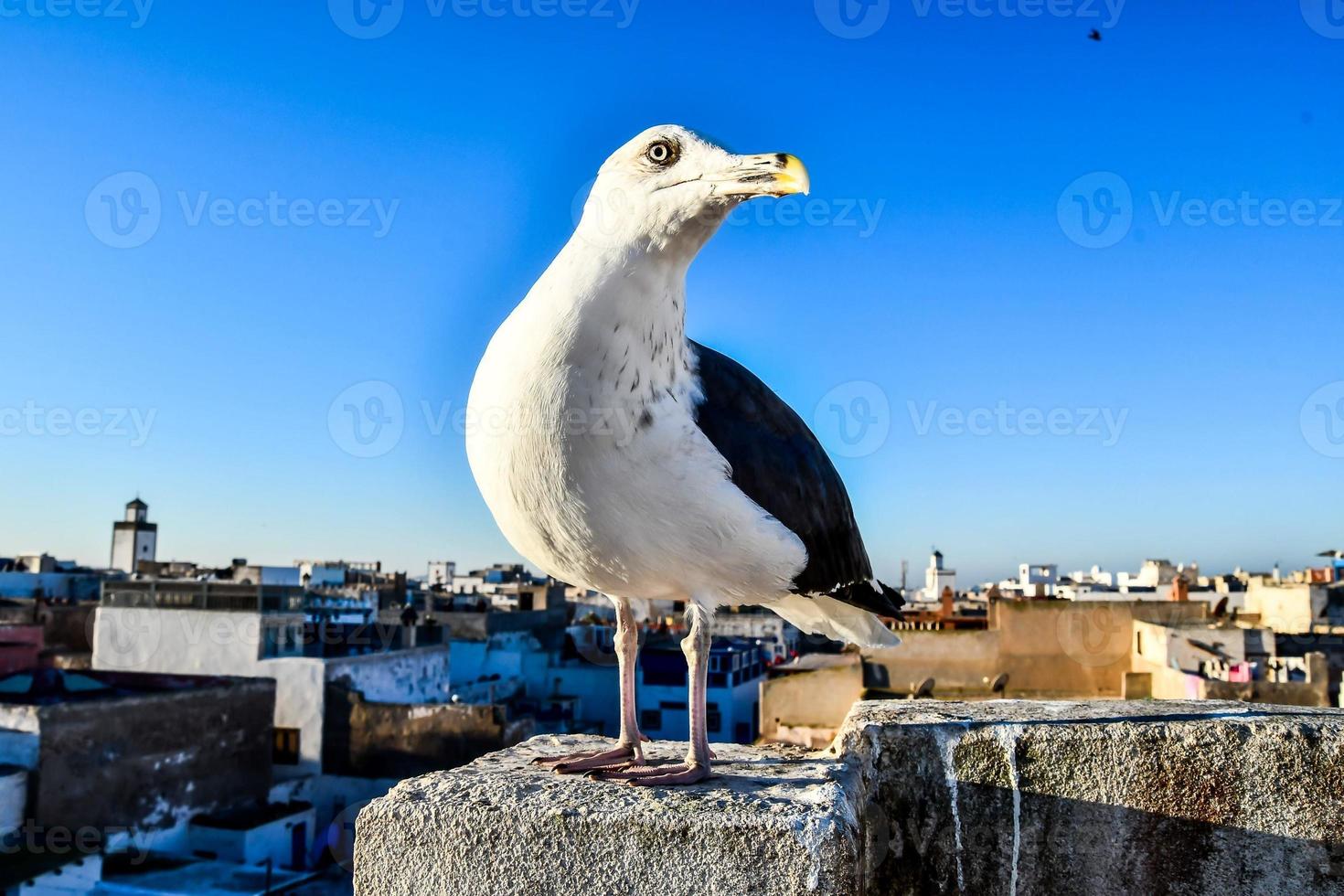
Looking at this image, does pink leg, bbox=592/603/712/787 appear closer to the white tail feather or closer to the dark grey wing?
the dark grey wing

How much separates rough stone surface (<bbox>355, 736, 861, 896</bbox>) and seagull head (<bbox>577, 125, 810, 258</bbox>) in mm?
1319

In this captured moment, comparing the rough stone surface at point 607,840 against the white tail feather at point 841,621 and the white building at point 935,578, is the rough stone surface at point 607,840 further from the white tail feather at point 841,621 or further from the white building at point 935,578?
the white building at point 935,578

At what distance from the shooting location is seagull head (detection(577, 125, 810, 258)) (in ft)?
8.28

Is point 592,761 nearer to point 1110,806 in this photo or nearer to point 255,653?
point 1110,806

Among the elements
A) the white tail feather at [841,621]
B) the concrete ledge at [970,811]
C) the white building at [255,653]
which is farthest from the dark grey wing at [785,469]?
the white building at [255,653]

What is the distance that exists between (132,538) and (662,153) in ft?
238

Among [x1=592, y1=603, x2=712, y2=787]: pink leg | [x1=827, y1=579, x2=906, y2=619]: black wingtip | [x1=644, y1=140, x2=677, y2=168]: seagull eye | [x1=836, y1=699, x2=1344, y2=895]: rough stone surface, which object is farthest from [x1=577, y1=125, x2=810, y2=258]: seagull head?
[x1=836, y1=699, x2=1344, y2=895]: rough stone surface

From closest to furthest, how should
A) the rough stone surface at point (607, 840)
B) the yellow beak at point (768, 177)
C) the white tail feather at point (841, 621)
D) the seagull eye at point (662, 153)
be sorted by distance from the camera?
the rough stone surface at point (607, 840)
the yellow beak at point (768, 177)
the seagull eye at point (662, 153)
the white tail feather at point (841, 621)

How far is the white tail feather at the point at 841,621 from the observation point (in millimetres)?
3441

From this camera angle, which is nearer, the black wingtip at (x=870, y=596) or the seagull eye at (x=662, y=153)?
the seagull eye at (x=662, y=153)

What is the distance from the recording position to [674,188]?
258cm

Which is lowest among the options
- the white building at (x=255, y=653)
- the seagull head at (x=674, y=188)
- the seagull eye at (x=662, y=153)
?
the white building at (x=255, y=653)

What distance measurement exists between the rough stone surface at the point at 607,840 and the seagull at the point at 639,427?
256 millimetres

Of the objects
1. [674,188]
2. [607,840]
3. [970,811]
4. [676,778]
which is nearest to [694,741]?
[676,778]
